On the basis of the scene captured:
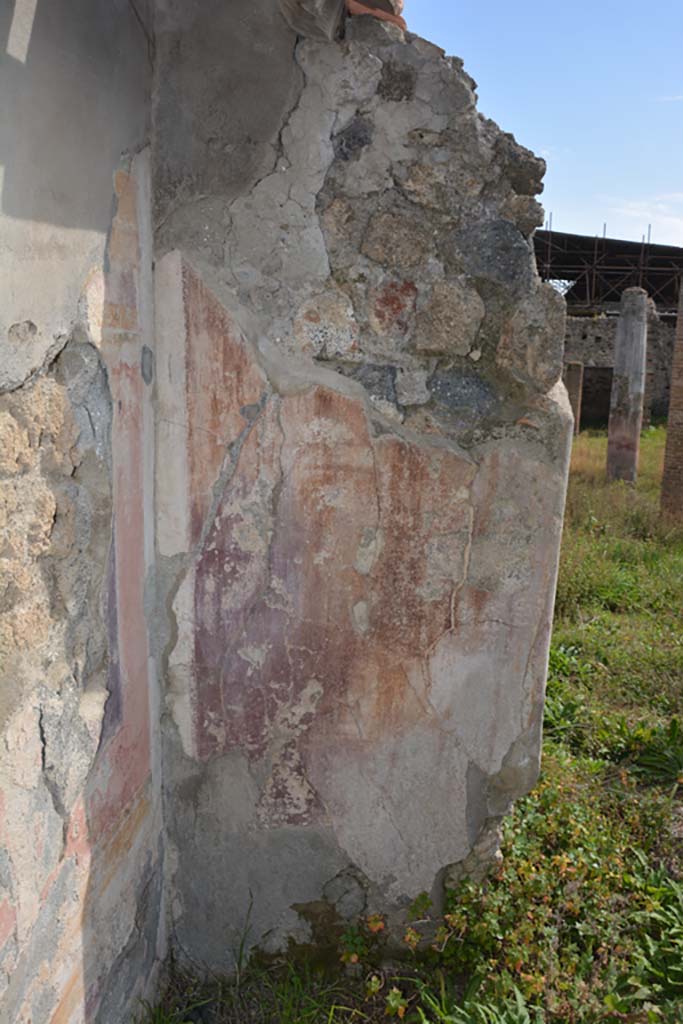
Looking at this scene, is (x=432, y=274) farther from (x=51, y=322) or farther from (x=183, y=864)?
(x=183, y=864)

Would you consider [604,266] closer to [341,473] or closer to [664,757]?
[664,757]

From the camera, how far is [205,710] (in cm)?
201

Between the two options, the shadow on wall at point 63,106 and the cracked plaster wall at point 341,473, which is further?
the cracked plaster wall at point 341,473

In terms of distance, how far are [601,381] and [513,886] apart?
1604cm

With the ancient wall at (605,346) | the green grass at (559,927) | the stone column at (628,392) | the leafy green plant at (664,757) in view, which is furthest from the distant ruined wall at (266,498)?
the ancient wall at (605,346)

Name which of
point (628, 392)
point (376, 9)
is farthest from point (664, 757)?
point (628, 392)

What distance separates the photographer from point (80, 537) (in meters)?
1.50

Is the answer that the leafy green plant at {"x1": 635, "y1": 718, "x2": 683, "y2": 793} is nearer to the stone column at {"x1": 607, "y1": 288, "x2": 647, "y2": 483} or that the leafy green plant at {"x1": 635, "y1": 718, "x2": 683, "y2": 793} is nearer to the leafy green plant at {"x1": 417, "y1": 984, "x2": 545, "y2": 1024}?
the leafy green plant at {"x1": 417, "y1": 984, "x2": 545, "y2": 1024}

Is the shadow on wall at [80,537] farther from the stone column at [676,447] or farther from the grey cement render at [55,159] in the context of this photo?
the stone column at [676,447]

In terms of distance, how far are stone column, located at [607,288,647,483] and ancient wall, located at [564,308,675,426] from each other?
5154mm

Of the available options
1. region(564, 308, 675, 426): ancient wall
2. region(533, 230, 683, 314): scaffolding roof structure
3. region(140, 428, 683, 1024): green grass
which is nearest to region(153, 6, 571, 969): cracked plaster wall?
region(140, 428, 683, 1024): green grass

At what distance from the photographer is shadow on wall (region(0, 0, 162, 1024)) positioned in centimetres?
126

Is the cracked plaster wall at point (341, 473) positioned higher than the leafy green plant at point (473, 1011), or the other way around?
the cracked plaster wall at point (341, 473)

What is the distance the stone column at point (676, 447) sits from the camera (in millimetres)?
7293
